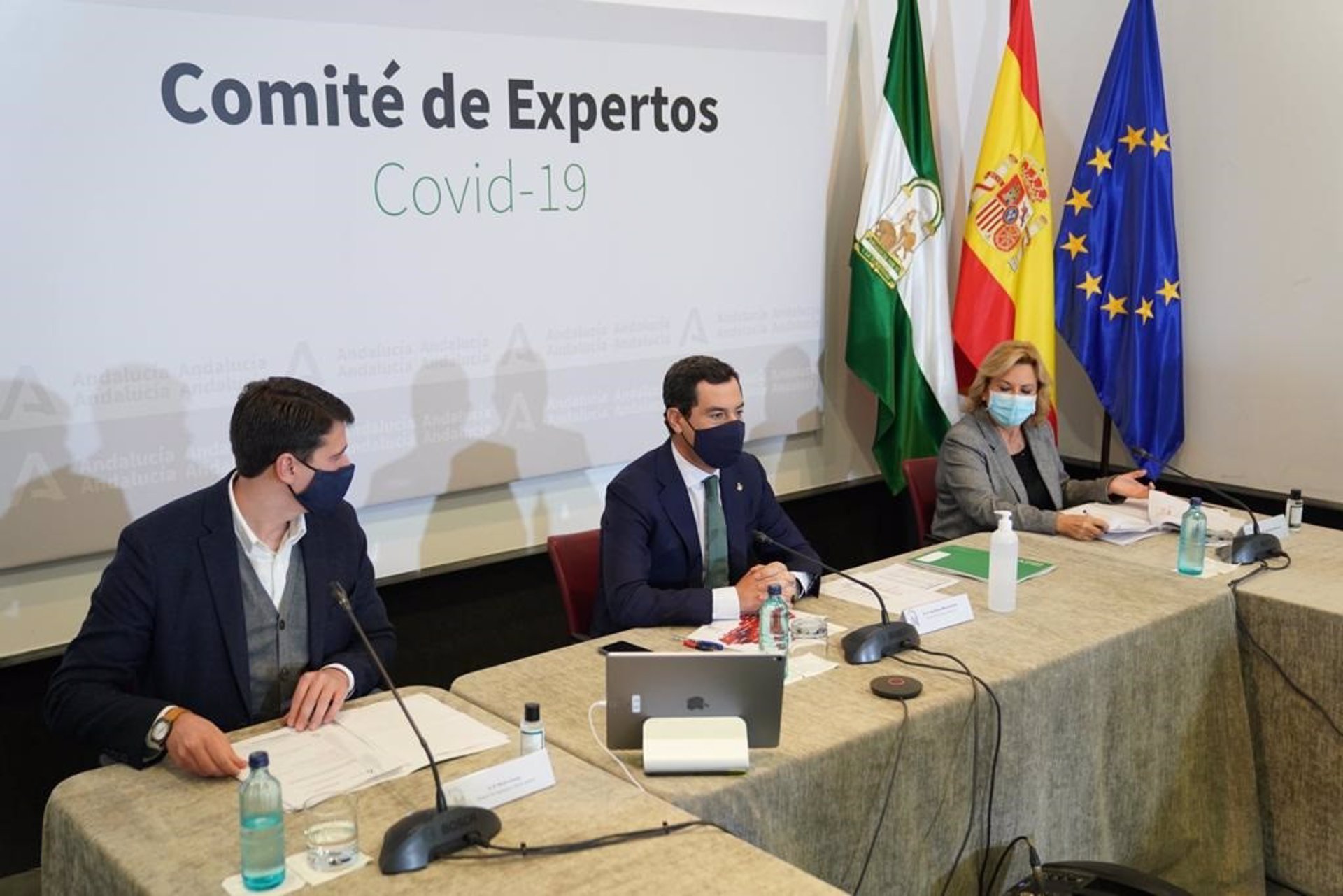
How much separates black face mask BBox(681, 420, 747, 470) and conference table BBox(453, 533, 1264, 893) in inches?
14.9

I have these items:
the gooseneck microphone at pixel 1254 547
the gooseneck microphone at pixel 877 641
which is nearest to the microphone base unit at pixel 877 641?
the gooseneck microphone at pixel 877 641

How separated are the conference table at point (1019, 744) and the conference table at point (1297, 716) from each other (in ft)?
0.20

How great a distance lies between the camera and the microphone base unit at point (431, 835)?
1638mm

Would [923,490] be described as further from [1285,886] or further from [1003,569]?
[1285,886]

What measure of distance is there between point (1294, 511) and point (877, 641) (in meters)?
1.63

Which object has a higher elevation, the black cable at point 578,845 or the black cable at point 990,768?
the black cable at point 578,845

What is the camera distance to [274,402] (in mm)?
2201

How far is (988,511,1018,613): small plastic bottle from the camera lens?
8.80ft

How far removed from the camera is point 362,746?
79.4 inches

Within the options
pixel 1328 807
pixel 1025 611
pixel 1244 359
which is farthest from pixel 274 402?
pixel 1244 359

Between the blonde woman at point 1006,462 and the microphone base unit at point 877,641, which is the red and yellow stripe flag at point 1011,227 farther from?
the microphone base unit at point 877,641

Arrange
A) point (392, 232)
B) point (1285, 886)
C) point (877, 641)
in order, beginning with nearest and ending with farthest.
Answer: point (877, 641) → point (1285, 886) → point (392, 232)

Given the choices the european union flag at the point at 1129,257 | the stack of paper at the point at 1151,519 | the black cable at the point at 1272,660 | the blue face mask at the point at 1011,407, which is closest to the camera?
the black cable at the point at 1272,660

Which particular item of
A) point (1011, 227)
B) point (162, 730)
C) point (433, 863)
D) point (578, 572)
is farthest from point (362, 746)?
point (1011, 227)
